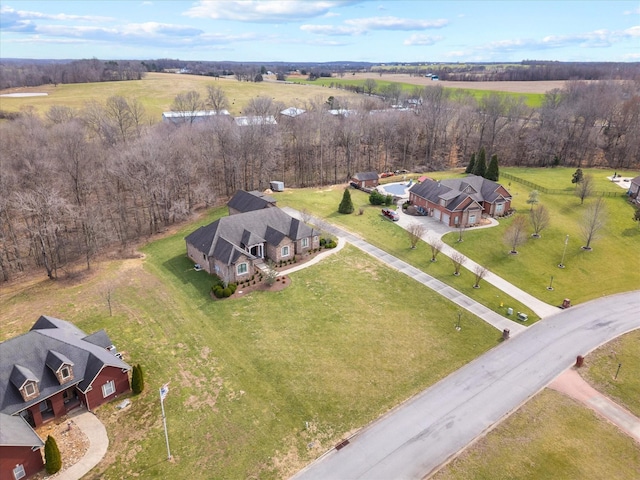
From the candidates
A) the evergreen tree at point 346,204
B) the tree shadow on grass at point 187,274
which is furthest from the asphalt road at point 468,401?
the evergreen tree at point 346,204

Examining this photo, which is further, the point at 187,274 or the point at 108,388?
the point at 187,274

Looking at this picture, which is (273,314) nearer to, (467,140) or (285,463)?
(285,463)

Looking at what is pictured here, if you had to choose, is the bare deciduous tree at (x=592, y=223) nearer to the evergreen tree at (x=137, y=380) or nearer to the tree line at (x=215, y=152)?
the tree line at (x=215, y=152)

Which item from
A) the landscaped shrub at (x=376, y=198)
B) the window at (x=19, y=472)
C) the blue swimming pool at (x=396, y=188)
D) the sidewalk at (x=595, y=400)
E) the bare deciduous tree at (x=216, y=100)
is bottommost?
the sidewalk at (x=595, y=400)

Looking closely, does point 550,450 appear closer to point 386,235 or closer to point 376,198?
point 386,235

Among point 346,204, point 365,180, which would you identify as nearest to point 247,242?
point 346,204

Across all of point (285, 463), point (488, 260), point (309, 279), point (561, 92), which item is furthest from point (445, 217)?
point (561, 92)

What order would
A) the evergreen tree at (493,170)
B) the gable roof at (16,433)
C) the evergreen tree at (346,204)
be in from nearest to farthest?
the gable roof at (16,433), the evergreen tree at (346,204), the evergreen tree at (493,170)

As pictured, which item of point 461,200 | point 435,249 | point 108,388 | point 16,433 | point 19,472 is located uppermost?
point 461,200
